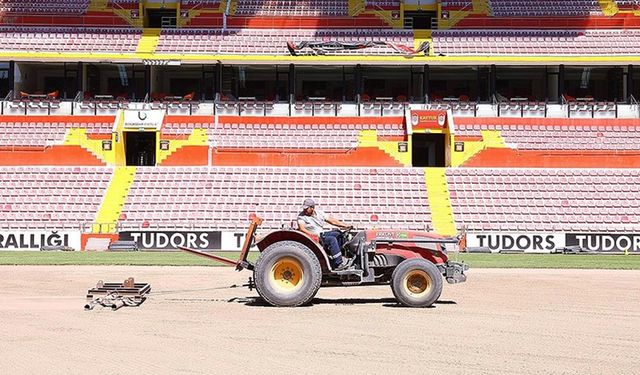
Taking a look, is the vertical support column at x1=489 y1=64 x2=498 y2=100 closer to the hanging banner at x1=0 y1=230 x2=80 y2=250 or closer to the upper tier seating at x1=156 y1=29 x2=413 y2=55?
the upper tier seating at x1=156 y1=29 x2=413 y2=55

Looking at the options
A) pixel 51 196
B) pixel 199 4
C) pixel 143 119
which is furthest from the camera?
pixel 199 4

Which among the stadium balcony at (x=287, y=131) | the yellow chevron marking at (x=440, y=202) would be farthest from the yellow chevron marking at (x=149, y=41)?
the yellow chevron marking at (x=440, y=202)

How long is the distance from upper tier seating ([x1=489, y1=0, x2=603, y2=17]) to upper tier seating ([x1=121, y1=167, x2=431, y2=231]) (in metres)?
14.1

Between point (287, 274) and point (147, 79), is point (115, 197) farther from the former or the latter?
point (287, 274)

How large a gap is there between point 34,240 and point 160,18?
2099 cm

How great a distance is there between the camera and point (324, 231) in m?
12.2

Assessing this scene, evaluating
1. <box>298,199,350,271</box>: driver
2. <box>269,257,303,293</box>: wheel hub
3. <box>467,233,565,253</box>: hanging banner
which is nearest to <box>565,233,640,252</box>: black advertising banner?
<box>467,233,565,253</box>: hanging banner

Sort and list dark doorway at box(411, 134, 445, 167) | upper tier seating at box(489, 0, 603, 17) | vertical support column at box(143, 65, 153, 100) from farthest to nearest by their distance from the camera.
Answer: upper tier seating at box(489, 0, 603, 17) < vertical support column at box(143, 65, 153, 100) < dark doorway at box(411, 134, 445, 167)

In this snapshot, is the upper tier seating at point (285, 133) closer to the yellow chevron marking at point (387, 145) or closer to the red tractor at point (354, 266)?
the yellow chevron marking at point (387, 145)

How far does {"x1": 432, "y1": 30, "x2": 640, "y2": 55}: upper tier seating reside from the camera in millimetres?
40594

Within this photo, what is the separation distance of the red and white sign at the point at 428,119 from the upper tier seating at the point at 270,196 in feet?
10.3

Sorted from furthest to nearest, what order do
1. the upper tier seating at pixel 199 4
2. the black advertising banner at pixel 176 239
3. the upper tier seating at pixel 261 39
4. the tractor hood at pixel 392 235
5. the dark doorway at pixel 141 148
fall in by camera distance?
the upper tier seating at pixel 199 4
the upper tier seating at pixel 261 39
the dark doorway at pixel 141 148
the black advertising banner at pixel 176 239
the tractor hood at pixel 392 235

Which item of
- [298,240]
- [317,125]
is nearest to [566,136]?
A: [317,125]

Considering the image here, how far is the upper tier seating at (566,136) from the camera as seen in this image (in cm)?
3628
